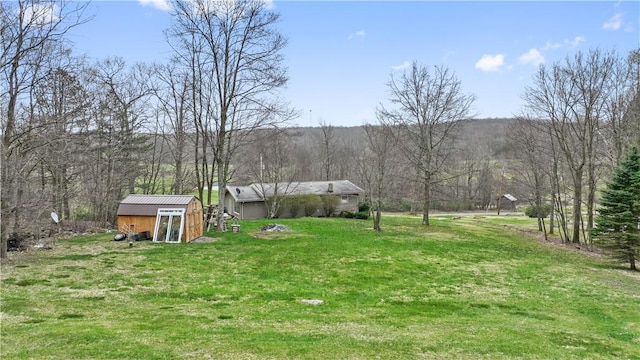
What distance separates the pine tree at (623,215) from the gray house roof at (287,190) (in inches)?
813

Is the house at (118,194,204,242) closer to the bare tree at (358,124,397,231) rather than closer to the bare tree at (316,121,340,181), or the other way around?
the bare tree at (358,124,397,231)

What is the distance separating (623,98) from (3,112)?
31879 mm

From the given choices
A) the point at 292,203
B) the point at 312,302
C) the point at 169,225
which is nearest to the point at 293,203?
the point at 292,203

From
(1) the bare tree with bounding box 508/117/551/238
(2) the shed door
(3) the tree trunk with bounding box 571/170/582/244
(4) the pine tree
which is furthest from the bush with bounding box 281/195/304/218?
(4) the pine tree

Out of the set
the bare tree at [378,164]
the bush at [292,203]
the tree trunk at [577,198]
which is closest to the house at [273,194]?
the bush at [292,203]

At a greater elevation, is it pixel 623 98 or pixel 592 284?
pixel 623 98

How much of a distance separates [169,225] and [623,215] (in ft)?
70.2

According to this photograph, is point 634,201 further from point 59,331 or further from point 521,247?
point 59,331

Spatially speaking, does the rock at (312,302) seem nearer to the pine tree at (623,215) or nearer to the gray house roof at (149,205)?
the gray house roof at (149,205)

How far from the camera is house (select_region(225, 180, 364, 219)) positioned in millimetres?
35531

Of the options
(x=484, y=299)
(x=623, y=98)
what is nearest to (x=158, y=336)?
(x=484, y=299)

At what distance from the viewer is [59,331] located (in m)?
7.38

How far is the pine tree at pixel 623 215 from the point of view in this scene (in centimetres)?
1848

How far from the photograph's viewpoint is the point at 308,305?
10836 mm
